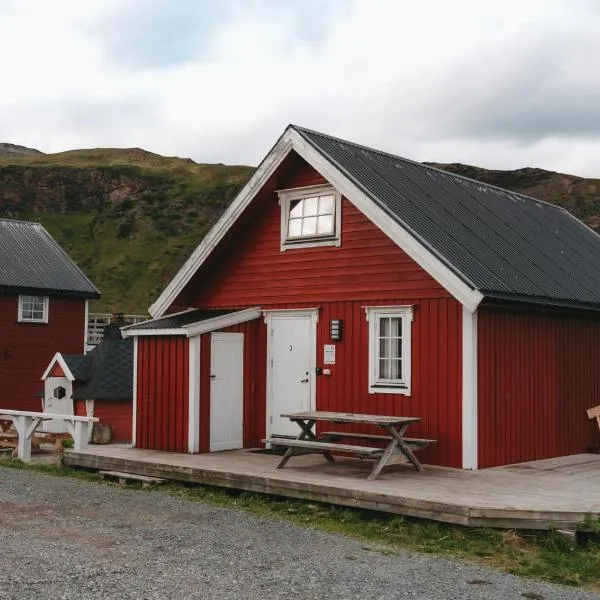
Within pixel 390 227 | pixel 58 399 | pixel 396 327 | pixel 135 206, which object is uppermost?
pixel 135 206

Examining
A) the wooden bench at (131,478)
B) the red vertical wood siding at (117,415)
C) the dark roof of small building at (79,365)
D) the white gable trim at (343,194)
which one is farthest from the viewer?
the dark roof of small building at (79,365)

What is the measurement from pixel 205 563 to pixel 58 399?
12.8 m

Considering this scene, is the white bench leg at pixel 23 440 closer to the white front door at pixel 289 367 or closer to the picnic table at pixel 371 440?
the white front door at pixel 289 367

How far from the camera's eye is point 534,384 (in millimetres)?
13289

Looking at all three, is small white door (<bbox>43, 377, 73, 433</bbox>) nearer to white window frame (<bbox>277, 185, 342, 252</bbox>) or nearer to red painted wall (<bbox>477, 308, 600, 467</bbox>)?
white window frame (<bbox>277, 185, 342, 252</bbox>)

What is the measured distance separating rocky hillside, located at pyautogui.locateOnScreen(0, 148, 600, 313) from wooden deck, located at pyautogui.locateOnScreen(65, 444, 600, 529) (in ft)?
172

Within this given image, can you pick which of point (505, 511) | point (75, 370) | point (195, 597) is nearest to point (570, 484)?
point (505, 511)

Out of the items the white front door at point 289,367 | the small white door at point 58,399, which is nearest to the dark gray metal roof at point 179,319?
the white front door at point 289,367

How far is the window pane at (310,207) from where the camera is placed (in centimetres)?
1420

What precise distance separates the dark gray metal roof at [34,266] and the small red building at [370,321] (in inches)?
452

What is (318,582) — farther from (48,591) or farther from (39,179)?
(39,179)


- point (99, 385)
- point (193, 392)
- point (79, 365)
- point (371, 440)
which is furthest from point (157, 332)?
point (79, 365)

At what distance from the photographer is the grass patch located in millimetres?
7895

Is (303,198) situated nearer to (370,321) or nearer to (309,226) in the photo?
(309,226)
